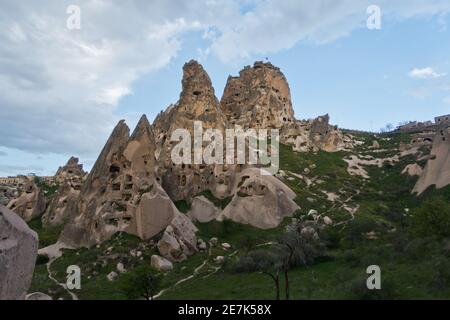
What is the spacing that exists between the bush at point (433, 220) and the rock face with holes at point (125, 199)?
19231 mm

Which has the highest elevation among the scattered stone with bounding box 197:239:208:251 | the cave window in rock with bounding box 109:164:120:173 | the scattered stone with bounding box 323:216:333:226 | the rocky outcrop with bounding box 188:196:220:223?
the cave window in rock with bounding box 109:164:120:173

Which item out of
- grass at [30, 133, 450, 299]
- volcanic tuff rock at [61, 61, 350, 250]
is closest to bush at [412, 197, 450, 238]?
grass at [30, 133, 450, 299]

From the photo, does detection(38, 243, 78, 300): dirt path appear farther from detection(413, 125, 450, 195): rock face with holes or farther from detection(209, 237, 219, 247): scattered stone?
detection(413, 125, 450, 195): rock face with holes

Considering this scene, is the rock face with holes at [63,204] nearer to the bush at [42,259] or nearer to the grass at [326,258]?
the grass at [326,258]

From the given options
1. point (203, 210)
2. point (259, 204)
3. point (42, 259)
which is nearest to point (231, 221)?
point (259, 204)

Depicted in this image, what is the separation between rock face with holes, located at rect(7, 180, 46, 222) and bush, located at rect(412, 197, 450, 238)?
1842 inches

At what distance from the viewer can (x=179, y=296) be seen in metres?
28.8

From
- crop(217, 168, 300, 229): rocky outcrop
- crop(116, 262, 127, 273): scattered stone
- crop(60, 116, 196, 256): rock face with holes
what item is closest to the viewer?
crop(116, 262, 127, 273): scattered stone

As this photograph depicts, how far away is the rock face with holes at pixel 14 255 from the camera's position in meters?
14.5

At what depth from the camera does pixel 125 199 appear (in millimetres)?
44906

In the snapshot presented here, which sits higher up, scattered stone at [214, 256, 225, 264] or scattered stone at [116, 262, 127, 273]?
scattered stone at [214, 256, 225, 264]

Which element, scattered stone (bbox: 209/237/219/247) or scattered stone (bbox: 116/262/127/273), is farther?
scattered stone (bbox: 209/237/219/247)

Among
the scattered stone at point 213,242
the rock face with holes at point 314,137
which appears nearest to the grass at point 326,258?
the scattered stone at point 213,242

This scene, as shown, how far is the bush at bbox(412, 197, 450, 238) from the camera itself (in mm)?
33219
